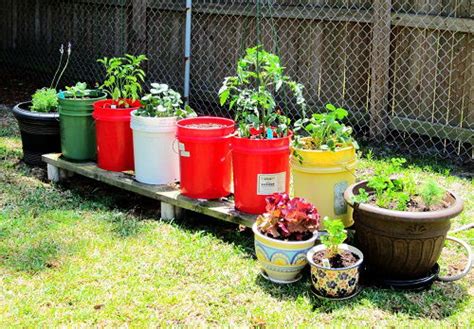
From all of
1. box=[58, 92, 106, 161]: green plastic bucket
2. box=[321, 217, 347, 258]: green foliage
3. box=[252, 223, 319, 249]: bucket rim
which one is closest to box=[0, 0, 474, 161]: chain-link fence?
box=[58, 92, 106, 161]: green plastic bucket

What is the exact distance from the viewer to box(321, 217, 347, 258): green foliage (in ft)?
11.1

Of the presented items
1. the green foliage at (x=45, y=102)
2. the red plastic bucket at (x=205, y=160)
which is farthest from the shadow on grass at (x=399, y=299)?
the green foliage at (x=45, y=102)

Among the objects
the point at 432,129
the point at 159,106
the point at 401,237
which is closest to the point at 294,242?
the point at 401,237

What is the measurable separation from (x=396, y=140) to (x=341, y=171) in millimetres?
2537

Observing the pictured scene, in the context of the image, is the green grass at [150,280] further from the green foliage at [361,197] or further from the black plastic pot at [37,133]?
the black plastic pot at [37,133]

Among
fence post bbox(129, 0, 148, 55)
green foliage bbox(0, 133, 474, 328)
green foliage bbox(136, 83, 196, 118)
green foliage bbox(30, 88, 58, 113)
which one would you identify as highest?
fence post bbox(129, 0, 148, 55)

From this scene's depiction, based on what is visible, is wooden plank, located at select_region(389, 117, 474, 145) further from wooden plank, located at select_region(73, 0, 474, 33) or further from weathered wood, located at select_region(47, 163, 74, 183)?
weathered wood, located at select_region(47, 163, 74, 183)

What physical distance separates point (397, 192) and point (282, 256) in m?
0.65

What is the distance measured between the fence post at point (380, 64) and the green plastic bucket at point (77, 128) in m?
2.38

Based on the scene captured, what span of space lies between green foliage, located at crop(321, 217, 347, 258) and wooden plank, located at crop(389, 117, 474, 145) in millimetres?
2722

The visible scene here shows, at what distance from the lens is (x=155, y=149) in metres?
4.52

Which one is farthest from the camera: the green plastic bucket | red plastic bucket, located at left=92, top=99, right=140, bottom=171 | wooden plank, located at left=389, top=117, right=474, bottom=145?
wooden plank, located at left=389, top=117, right=474, bottom=145

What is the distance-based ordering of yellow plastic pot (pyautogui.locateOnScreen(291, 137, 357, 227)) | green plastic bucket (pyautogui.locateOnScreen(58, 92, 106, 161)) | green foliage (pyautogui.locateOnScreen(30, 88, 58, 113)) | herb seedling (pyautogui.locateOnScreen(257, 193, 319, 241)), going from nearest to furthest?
1. herb seedling (pyautogui.locateOnScreen(257, 193, 319, 241))
2. yellow plastic pot (pyautogui.locateOnScreen(291, 137, 357, 227))
3. green plastic bucket (pyautogui.locateOnScreen(58, 92, 106, 161))
4. green foliage (pyautogui.locateOnScreen(30, 88, 58, 113))

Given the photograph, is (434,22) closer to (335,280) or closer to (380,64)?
(380,64)
